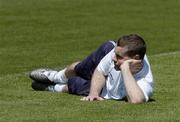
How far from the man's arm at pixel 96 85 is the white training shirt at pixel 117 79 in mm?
59

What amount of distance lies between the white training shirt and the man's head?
174mm

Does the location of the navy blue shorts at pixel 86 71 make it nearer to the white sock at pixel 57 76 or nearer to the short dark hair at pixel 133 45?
the white sock at pixel 57 76

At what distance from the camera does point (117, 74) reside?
918cm

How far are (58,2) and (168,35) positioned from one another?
9463 mm

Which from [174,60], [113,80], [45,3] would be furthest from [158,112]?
[45,3]

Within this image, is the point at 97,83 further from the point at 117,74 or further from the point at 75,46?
the point at 75,46

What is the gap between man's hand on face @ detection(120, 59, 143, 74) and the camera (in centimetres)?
891

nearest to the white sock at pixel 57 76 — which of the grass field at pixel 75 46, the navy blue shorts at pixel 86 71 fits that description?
the navy blue shorts at pixel 86 71

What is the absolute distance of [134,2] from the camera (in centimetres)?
2998

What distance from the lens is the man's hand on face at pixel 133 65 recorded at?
29.2ft

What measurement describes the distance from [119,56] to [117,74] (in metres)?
0.25

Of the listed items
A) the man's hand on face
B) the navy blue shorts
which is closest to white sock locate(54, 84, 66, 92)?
the navy blue shorts

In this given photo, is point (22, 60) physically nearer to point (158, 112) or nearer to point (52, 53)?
point (52, 53)

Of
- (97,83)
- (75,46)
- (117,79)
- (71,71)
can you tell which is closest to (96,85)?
(97,83)
